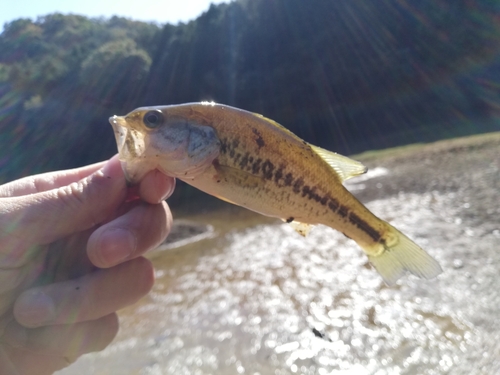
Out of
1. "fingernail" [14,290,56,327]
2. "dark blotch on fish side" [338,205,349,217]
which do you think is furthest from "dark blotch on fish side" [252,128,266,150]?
"fingernail" [14,290,56,327]

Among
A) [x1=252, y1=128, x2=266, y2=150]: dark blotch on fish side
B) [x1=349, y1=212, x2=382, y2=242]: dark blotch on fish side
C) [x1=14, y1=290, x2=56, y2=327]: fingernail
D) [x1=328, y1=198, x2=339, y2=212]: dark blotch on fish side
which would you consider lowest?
[x1=14, y1=290, x2=56, y2=327]: fingernail

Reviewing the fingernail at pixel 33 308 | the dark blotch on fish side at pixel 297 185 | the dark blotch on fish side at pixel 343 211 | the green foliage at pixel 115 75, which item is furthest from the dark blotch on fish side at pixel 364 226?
the green foliage at pixel 115 75

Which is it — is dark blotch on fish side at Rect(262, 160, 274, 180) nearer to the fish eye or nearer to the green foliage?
the fish eye

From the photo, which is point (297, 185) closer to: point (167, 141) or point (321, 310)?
point (167, 141)

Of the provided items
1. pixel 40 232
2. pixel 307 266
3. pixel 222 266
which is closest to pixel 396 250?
pixel 40 232

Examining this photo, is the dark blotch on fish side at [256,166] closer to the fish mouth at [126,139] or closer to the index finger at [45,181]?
the fish mouth at [126,139]

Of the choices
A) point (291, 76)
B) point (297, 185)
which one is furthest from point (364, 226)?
point (291, 76)

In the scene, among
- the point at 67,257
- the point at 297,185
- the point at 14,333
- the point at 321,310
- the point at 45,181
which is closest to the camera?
the point at 297,185
